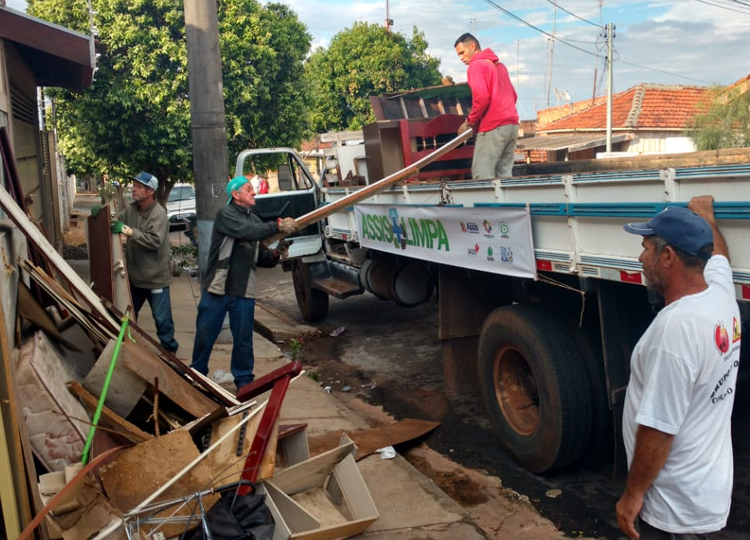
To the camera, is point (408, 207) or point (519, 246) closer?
point (519, 246)

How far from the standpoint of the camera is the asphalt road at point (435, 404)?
433 centimetres

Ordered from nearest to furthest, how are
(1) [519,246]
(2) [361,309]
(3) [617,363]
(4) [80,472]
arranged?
(4) [80,472] < (3) [617,363] < (1) [519,246] < (2) [361,309]

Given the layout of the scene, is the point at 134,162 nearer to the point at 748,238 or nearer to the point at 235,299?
the point at 235,299

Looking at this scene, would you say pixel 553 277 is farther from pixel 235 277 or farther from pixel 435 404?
pixel 235 277

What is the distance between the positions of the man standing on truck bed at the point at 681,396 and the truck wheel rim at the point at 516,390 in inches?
101

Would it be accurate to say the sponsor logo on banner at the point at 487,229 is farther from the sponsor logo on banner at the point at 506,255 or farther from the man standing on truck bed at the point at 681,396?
the man standing on truck bed at the point at 681,396

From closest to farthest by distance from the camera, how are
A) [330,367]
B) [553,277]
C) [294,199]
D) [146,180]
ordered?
[553,277] < [146,180] < [330,367] < [294,199]

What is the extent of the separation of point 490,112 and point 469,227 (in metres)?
1.53

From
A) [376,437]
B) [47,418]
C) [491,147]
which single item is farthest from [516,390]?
[47,418]

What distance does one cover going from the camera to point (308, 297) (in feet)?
32.2

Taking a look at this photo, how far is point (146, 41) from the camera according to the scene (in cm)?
1534

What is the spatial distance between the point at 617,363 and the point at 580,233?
2.58 ft

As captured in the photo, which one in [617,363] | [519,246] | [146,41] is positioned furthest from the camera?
[146,41]

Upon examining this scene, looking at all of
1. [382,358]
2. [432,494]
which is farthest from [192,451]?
[382,358]
